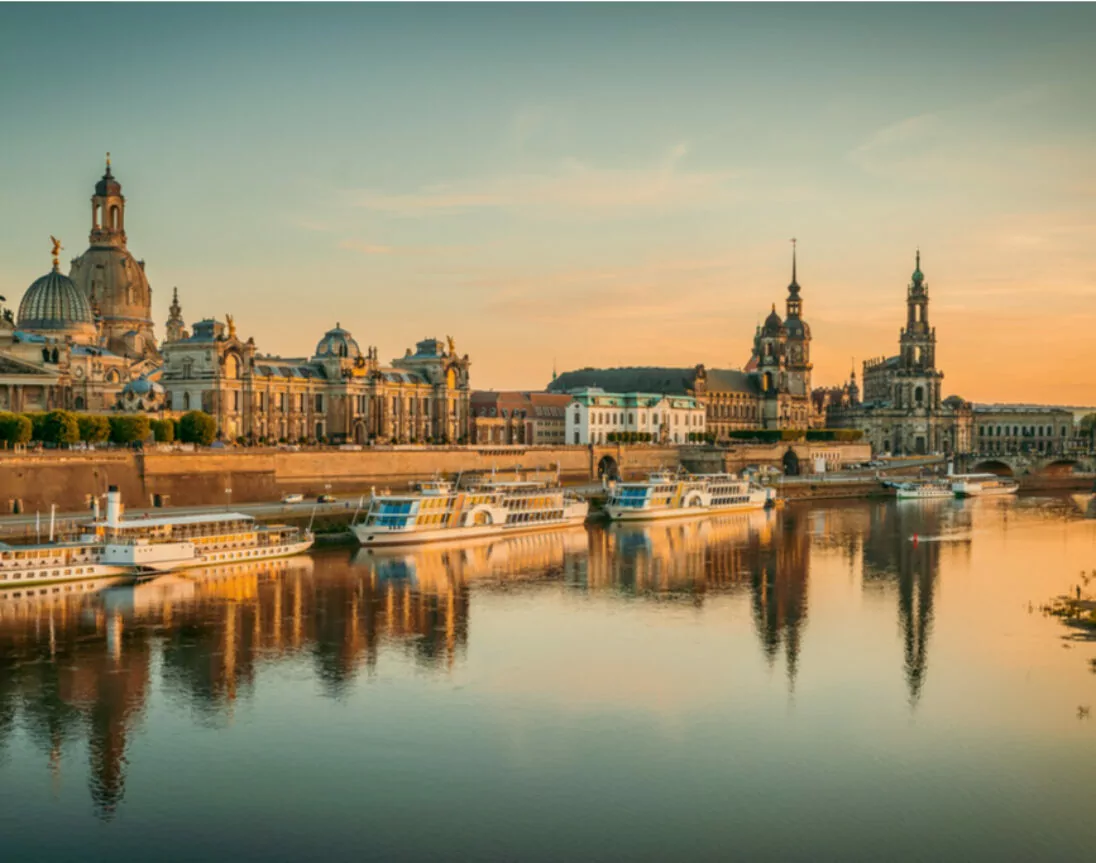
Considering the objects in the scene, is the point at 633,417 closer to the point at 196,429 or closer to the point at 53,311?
the point at 53,311

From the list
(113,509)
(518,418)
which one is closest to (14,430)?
(113,509)

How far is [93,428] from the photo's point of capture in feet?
243

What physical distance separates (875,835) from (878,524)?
2339 inches

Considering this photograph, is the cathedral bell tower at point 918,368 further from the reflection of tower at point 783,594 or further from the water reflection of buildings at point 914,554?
the reflection of tower at point 783,594

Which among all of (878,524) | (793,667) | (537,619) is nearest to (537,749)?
(793,667)

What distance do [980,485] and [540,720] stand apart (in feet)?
296

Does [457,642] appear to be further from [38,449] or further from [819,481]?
[819,481]

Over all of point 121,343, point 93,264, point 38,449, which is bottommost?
point 38,449

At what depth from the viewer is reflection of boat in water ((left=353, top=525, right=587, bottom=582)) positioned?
54.3m

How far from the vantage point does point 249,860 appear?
883 inches

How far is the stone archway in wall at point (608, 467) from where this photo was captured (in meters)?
112

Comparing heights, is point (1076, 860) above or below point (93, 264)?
below

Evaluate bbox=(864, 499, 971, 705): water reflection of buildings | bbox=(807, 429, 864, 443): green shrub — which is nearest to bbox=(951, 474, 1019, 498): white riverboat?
bbox=(864, 499, 971, 705): water reflection of buildings

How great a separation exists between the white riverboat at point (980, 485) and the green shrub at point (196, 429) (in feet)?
214
